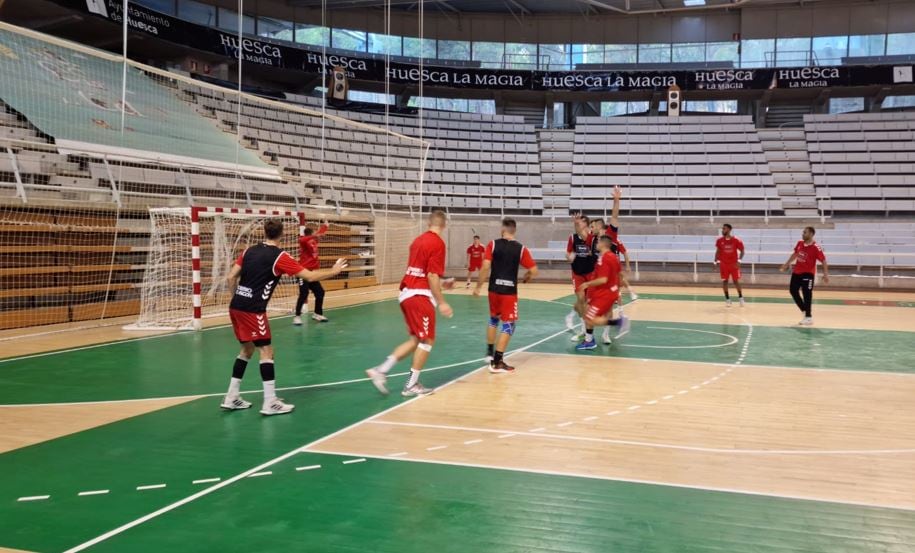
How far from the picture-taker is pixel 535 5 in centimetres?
3516

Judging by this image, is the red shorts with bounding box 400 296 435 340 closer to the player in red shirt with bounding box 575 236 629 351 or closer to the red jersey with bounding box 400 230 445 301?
the red jersey with bounding box 400 230 445 301

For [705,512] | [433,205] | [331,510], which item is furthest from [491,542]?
[433,205]

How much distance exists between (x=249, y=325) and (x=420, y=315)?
6.05ft

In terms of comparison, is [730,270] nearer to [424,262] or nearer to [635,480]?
[424,262]

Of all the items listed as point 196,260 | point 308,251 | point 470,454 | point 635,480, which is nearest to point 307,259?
point 308,251

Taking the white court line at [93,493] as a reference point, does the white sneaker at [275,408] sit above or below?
above

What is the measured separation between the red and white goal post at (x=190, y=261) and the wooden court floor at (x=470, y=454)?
8.60ft

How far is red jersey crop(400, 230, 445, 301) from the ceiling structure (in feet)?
85.9

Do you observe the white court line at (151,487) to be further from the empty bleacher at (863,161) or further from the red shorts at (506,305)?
the empty bleacher at (863,161)

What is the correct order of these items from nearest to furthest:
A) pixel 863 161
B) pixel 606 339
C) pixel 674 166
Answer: pixel 606 339 → pixel 863 161 → pixel 674 166

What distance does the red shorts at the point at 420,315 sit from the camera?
24.7 feet

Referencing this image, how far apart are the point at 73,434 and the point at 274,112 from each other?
24778 mm

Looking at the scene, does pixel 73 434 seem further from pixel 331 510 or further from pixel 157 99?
pixel 157 99

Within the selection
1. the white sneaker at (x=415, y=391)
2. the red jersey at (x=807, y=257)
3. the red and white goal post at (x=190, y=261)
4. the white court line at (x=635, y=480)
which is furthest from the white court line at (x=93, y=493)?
the red jersey at (x=807, y=257)
